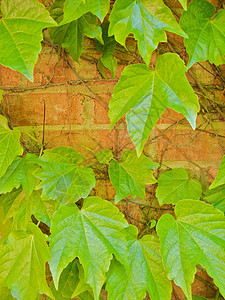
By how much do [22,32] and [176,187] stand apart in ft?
1.78

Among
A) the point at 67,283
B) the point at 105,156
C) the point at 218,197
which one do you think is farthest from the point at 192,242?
the point at 67,283

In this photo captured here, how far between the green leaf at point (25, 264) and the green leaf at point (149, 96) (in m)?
0.36

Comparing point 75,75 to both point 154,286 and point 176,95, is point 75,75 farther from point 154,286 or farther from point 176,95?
point 154,286

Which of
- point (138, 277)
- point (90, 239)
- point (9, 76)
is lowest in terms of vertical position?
point (138, 277)

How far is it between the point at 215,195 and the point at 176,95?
0.33m

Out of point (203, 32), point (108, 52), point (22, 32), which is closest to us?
point (22, 32)

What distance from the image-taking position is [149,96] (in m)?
0.57

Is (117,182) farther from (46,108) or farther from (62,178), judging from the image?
(46,108)

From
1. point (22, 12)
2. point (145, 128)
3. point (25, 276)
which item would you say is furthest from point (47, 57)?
point (25, 276)

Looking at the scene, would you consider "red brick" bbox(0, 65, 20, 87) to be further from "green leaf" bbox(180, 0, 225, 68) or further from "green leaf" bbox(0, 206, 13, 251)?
"green leaf" bbox(180, 0, 225, 68)

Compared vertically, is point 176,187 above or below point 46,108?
below

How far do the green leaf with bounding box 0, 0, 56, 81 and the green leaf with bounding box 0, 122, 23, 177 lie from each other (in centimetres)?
21

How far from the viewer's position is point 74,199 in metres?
0.65

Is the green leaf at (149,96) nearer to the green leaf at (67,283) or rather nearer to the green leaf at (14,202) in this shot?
the green leaf at (14,202)
